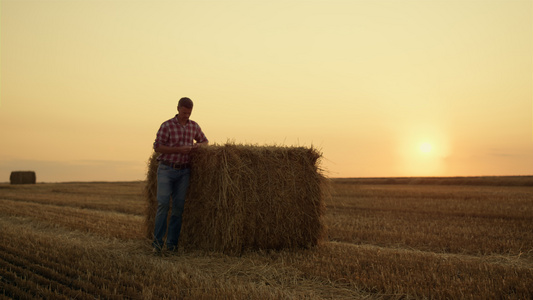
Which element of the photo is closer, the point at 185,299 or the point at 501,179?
the point at 185,299

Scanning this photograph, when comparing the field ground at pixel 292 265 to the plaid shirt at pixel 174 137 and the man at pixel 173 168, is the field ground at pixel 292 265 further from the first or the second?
the plaid shirt at pixel 174 137

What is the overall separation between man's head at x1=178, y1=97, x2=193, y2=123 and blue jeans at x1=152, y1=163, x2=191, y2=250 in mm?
840

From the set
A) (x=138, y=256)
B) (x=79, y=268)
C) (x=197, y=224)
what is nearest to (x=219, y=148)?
(x=197, y=224)

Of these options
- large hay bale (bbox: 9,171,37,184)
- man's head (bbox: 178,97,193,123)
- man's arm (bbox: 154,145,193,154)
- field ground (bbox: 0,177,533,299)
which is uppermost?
man's head (bbox: 178,97,193,123)

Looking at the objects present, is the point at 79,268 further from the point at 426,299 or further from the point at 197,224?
the point at 426,299

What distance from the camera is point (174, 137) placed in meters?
6.91

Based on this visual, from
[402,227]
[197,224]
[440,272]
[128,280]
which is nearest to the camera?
[128,280]

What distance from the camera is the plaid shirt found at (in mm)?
6891

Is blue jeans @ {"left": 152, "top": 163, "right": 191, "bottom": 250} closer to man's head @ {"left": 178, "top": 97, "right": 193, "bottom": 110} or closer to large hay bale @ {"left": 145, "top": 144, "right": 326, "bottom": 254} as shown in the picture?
large hay bale @ {"left": 145, "top": 144, "right": 326, "bottom": 254}

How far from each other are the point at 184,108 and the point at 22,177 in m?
31.9

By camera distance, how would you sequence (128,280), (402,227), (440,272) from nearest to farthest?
(128,280) → (440,272) → (402,227)

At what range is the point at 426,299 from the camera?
14.4ft

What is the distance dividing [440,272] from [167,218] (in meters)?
4.27

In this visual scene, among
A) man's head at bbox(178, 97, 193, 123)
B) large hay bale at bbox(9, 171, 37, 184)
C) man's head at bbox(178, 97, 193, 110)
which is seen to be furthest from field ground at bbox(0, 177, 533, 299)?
large hay bale at bbox(9, 171, 37, 184)
